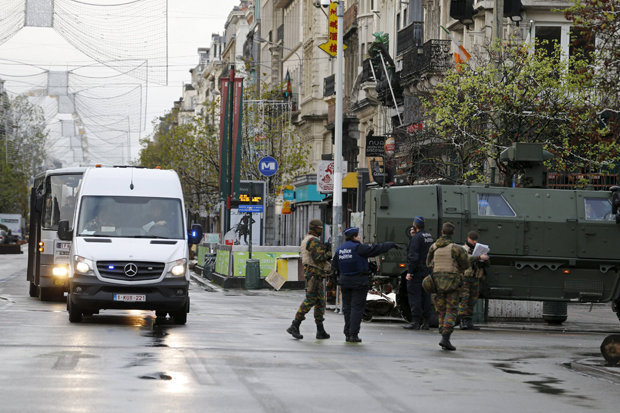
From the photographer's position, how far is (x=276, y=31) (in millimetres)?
82688

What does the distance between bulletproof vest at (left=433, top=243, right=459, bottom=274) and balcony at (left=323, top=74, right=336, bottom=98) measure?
1600 inches

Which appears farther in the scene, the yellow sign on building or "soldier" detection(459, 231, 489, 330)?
the yellow sign on building

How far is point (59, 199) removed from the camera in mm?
26094

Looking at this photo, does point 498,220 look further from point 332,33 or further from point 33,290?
point 332,33

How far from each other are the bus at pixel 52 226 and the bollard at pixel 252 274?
453 inches

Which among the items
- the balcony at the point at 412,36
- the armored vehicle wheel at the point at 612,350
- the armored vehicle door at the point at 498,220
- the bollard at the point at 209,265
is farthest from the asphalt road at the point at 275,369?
the bollard at the point at 209,265

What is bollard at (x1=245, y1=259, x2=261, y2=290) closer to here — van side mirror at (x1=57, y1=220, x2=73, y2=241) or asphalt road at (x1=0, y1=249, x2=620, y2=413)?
asphalt road at (x1=0, y1=249, x2=620, y2=413)

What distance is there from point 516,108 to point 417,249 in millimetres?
9414

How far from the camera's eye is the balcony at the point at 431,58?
40.2 meters

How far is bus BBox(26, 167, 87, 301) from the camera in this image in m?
25.3

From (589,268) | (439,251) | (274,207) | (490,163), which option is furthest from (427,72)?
(274,207)

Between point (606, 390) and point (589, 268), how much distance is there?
33.5ft

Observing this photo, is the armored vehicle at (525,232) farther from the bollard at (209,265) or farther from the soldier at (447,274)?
the bollard at (209,265)

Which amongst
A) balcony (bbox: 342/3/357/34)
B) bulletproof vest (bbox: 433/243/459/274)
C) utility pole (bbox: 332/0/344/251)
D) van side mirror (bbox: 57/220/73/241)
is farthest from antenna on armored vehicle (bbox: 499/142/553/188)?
balcony (bbox: 342/3/357/34)
